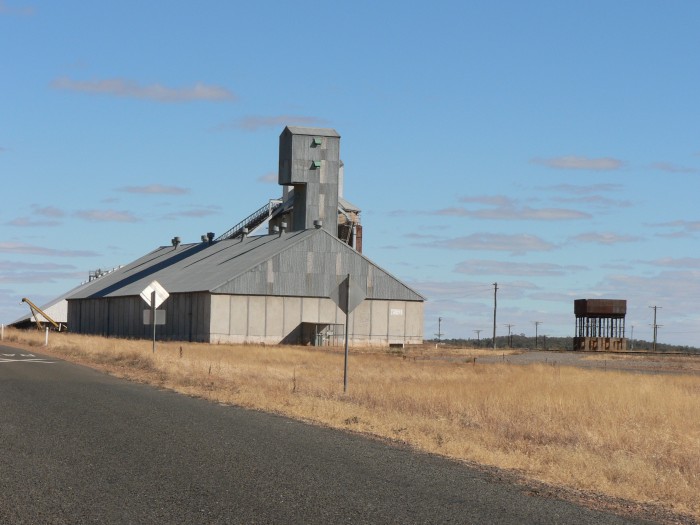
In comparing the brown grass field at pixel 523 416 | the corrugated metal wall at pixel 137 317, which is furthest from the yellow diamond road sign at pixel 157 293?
the corrugated metal wall at pixel 137 317

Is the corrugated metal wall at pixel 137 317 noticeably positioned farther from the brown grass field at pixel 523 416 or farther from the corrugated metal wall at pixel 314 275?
the brown grass field at pixel 523 416

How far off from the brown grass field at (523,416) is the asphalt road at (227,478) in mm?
1197

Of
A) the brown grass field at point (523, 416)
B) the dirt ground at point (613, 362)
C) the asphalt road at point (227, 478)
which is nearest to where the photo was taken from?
the asphalt road at point (227, 478)

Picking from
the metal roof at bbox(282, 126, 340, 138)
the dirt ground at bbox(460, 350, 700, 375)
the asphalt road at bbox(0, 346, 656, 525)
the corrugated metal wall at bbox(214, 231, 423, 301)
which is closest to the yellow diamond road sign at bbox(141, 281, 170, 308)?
the asphalt road at bbox(0, 346, 656, 525)

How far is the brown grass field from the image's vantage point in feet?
41.2

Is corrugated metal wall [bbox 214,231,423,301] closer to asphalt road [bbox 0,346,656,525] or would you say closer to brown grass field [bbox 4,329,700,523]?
brown grass field [bbox 4,329,700,523]

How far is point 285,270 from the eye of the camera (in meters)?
73.3

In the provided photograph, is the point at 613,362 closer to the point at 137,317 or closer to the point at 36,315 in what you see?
the point at 137,317

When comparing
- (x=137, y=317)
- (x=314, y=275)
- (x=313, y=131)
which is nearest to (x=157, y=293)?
(x=314, y=275)

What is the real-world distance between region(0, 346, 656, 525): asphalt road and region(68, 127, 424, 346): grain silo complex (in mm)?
54459

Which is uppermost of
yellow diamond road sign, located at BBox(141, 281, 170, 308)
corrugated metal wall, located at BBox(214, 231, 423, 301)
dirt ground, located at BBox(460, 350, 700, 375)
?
corrugated metal wall, located at BBox(214, 231, 423, 301)

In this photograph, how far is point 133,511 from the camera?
8.83 m

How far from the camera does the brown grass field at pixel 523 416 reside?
12.5m

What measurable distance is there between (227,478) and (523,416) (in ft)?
39.5
